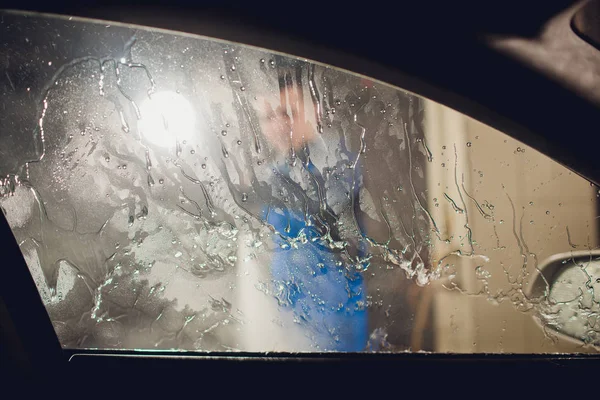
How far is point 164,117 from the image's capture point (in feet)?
7.93

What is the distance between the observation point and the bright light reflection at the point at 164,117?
240cm

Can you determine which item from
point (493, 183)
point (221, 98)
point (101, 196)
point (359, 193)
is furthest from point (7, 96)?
point (493, 183)

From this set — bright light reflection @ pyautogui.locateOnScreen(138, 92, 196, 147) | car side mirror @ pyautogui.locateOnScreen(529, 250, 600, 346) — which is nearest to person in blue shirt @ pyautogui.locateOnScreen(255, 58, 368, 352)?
bright light reflection @ pyautogui.locateOnScreen(138, 92, 196, 147)

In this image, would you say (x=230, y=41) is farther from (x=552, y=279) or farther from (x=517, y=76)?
(x=552, y=279)

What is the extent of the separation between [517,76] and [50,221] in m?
2.85

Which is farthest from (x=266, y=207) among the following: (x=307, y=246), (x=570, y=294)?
(x=570, y=294)

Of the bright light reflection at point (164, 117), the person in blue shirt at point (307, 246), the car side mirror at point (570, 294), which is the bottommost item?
the car side mirror at point (570, 294)

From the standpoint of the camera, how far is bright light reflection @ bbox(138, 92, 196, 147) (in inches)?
94.5

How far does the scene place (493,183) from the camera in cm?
255

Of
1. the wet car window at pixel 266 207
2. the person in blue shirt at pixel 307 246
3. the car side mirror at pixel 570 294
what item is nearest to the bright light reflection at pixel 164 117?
the wet car window at pixel 266 207

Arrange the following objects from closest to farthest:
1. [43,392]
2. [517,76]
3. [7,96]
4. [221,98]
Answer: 1. [43,392]
2. [517,76]
3. [7,96]
4. [221,98]

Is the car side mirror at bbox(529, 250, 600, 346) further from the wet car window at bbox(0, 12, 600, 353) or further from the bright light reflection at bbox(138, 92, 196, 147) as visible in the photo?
the bright light reflection at bbox(138, 92, 196, 147)

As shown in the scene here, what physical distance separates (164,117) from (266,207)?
90 cm

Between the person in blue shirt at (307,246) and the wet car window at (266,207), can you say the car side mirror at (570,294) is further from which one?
the person in blue shirt at (307,246)
